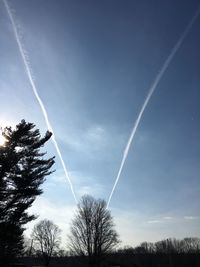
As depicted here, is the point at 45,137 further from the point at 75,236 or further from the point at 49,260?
the point at 49,260

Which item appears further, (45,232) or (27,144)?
(45,232)

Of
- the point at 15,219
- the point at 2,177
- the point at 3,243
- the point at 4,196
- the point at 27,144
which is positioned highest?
the point at 27,144

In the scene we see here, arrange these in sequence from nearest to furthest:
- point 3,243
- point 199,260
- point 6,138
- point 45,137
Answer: point 3,243 → point 6,138 → point 45,137 → point 199,260

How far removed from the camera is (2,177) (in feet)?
66.9

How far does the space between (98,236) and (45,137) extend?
89.1 feet

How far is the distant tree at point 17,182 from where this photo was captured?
2008cm

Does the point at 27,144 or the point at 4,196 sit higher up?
the point at 27,144

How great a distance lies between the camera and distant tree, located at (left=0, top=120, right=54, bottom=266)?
20.1 metres

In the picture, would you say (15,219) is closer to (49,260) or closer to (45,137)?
(45,137)

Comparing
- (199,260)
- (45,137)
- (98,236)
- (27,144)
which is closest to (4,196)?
(27,144)

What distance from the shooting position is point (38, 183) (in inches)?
861

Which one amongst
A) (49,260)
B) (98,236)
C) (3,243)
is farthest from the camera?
(49,260)

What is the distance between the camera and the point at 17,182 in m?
20.9

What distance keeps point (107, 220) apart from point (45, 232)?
35.6 metres
